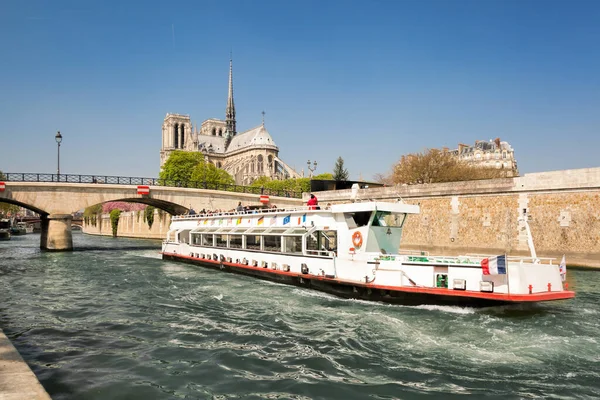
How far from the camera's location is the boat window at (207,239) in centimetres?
2905

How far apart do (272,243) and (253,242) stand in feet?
6.98

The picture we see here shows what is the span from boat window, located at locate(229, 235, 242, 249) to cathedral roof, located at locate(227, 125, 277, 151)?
116782mm

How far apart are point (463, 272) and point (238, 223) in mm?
14752

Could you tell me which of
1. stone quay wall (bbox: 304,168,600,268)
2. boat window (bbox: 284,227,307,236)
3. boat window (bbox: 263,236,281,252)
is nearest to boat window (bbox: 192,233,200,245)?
boat window (bbox: 263,236,281,252)

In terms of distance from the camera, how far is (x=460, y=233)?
33.9 meters

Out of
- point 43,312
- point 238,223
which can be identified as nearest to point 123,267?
point 238,223

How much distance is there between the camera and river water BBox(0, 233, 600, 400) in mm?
8820

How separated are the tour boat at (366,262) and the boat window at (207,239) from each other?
1824mm

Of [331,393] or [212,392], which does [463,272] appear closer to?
[331,393]

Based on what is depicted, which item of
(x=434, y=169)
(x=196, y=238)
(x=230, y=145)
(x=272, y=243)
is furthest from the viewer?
(x=230, y=145)

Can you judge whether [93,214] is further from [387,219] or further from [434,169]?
[387,219]

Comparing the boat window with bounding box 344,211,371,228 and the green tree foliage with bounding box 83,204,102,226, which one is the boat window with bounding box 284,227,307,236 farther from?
the green tree foliage with bounding box 83,204,102,226

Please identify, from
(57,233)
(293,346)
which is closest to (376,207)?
(293,346)

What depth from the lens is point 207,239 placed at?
96.8 ft
